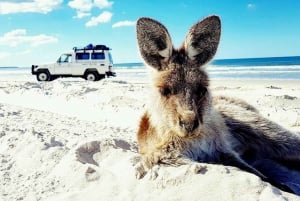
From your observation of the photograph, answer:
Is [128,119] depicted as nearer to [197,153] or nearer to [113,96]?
[113,96]

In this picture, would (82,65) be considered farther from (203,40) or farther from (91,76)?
(203,40)

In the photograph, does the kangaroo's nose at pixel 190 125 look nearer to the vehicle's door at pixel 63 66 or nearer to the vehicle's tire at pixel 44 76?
the vehicle's door at pixel 63 66

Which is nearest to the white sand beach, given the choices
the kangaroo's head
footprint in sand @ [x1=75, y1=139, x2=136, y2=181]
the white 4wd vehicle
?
footprint in sand @ [x1=75, y1=139, x2=136, y2=181]

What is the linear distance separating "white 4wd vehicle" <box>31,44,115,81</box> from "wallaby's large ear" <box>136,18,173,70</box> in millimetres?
24413

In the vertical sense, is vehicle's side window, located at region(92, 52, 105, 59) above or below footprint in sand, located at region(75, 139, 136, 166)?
above

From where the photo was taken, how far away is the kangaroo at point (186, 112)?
3.63 metres

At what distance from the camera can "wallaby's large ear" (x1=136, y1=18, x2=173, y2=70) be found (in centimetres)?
387

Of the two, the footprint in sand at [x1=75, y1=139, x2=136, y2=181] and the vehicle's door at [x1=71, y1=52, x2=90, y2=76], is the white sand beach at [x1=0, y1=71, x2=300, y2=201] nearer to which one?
the footprint in sand at [x1=75, y1=139, x2=136, y2=181]

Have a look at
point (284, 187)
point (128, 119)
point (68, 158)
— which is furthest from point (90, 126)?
point (284, 187)

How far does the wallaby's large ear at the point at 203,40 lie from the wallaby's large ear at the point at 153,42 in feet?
0.65

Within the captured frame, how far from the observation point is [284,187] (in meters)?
3.55

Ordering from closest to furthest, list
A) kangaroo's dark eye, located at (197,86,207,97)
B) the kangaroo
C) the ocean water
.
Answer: the kangaroo < kangaroo's dark eye, located at (197,86,207,97) < the ocean water

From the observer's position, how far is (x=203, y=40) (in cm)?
398

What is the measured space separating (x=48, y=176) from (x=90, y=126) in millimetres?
3485
